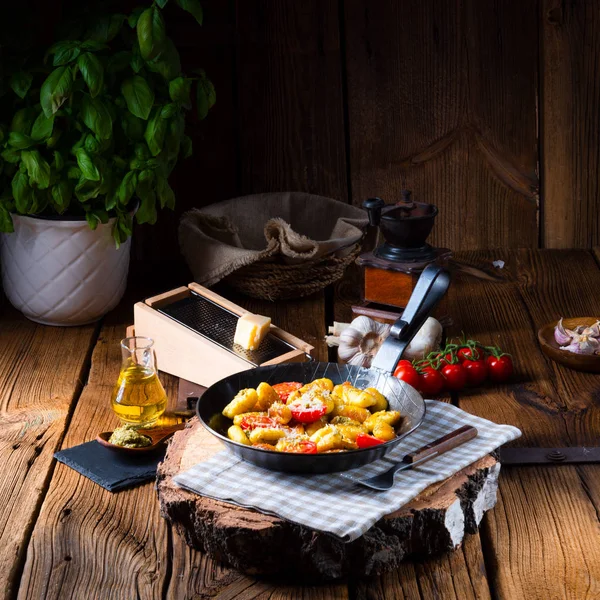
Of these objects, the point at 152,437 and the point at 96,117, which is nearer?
the point at 152,437

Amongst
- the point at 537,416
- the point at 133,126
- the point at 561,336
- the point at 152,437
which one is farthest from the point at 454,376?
the point at 133,126

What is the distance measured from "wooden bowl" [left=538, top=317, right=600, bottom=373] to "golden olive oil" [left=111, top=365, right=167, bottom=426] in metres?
0.86

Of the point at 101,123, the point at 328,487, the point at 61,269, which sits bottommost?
the point at 328,487

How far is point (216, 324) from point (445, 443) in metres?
0.67

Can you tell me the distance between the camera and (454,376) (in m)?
2.00

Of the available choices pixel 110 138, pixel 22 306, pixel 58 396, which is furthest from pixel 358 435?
pixel 22 306

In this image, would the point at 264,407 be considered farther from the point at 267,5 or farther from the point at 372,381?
the point at 267,5

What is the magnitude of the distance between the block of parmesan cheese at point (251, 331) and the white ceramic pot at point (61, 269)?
1.51 ft

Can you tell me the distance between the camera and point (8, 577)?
4.69ft

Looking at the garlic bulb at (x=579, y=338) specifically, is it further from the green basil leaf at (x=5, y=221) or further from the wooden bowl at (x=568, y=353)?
the green basil leaf at (x=5, y=221)

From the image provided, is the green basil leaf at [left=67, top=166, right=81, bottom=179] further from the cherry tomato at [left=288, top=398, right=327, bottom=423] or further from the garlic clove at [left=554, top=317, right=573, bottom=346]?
the garlic clove at [left=554, top=317, right=573, bottom=346]

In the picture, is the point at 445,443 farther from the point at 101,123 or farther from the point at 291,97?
the point at 291,97

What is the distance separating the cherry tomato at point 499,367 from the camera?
2051 millimetres

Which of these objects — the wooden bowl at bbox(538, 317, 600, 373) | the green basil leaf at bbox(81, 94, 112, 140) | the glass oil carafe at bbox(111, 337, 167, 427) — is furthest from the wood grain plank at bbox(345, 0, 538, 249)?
the glass oil carafe at bbox(111, 337, 167, 427)
